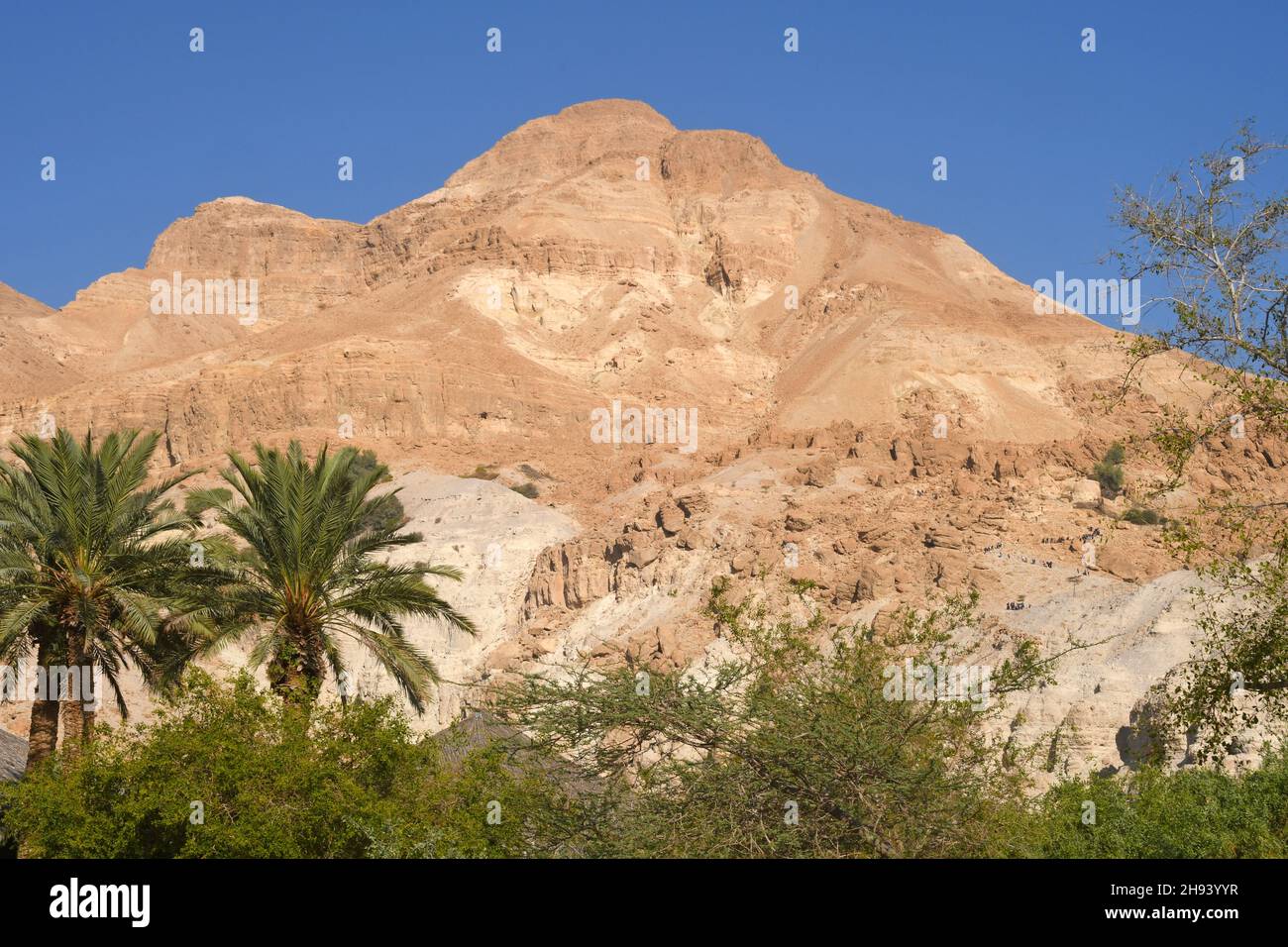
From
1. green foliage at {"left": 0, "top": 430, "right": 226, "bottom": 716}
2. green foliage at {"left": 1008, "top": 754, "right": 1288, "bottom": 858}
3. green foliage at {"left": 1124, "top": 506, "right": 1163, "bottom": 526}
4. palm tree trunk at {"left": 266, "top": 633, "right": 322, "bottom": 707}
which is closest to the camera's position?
green foliage at {"left": 1008, "top": 754, "right": 1288, "bottom": 858}

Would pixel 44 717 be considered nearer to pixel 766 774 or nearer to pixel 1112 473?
pixel 766 774

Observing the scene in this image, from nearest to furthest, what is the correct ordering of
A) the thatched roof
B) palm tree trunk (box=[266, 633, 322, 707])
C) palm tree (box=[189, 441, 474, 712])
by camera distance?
palm tree trunk (box=[266, 633, 322, 707]) → palm tree (box=[189, 441, 474, 712]) → the thatched roof

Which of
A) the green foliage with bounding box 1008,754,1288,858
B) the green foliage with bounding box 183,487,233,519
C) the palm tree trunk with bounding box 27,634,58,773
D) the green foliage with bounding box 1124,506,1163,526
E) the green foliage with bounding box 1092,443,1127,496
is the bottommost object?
the green foliage with bounding box 1008,754,1288,858

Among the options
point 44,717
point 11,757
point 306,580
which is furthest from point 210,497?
point 11,757

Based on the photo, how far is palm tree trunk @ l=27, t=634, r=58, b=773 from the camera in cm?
1869

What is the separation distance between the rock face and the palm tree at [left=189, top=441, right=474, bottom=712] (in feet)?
17.3

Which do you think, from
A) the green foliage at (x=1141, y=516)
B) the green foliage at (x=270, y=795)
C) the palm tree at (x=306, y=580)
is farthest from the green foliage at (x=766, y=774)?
the green foliage at (x=1141, y=516)

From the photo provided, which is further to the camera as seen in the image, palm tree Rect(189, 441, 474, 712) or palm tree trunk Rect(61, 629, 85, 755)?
palm tree trunk Rect(61, 629, 85, 755)

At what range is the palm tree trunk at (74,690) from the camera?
18547mm

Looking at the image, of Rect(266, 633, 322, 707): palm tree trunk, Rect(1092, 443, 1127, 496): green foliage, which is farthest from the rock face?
Rect(266, 633, 322, 707): palm tree trunk

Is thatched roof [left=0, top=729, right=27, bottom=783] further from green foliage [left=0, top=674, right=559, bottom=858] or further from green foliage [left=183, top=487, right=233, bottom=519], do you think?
green foliage [left=0, top=674, right=559, bottom=858]

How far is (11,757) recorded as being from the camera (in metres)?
25.0

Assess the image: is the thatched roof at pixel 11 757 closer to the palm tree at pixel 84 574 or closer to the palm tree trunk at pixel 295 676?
the palm tree at pixel 84 574

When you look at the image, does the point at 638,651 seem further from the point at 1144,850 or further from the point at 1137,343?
the point at 1137,343
